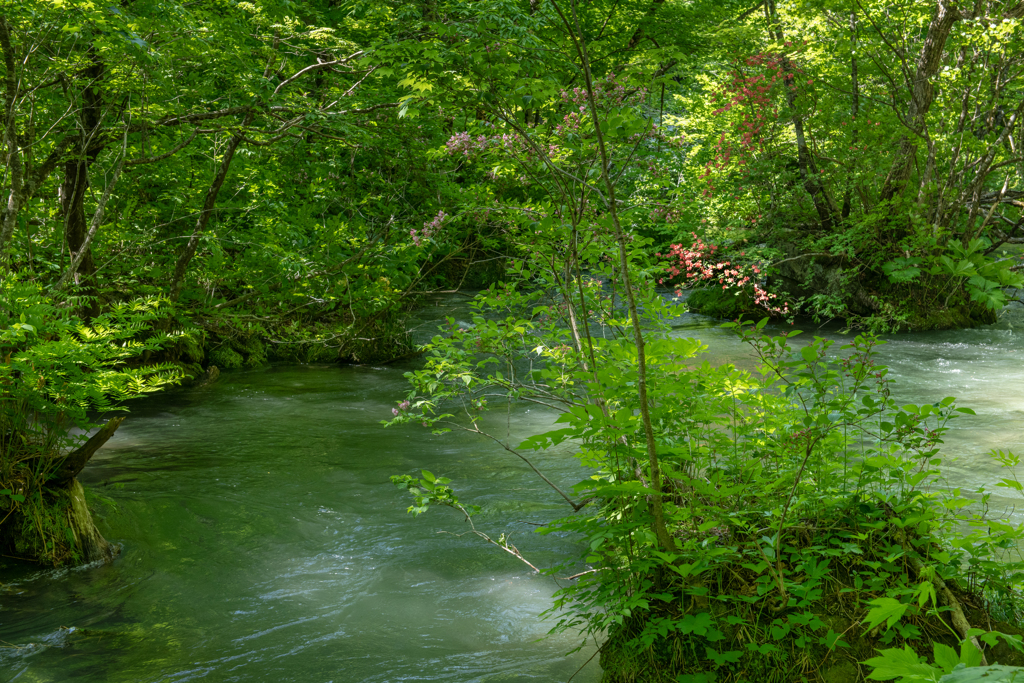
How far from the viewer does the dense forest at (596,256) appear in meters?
2.54

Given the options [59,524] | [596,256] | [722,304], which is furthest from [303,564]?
[722,304]

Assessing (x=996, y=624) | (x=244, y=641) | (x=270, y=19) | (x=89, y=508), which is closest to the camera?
(x=996, y=624)

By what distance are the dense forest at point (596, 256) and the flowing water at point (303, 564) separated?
0.38 meters

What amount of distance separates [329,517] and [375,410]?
3216 mm

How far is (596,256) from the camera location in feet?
12.6

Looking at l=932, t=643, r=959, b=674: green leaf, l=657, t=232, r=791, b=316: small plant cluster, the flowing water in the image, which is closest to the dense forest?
l=932, t=643, r=959, b=674: green leaf

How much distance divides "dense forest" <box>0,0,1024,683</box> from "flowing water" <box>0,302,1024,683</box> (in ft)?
1.26

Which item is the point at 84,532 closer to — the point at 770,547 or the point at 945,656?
the point at 770,547

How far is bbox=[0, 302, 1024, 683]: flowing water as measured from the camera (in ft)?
11.1

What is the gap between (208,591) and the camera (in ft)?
13.6

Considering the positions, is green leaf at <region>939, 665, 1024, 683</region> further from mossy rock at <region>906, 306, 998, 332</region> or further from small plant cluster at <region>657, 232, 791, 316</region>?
mossy rock at <region>906, 306, 998, 332</region>

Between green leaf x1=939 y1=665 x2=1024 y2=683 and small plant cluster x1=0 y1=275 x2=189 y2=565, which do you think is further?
small plant cluster x1=0 y1=275 x2=189 y2=565

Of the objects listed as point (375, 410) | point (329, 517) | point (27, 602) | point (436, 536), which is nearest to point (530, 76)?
point (436, 536)

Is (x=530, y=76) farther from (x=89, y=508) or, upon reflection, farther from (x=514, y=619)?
(x=89, y=508)
